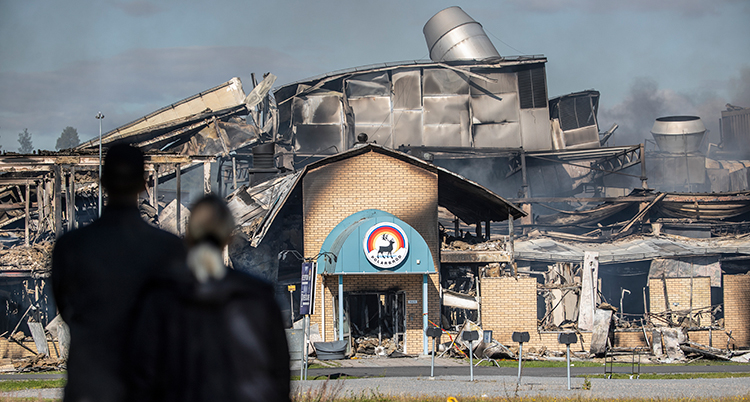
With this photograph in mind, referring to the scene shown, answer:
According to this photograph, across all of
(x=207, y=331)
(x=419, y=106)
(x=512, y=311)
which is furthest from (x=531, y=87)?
(x=207, y=331)

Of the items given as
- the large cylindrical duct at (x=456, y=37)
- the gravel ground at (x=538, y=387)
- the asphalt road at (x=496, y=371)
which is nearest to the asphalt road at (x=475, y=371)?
the asphalt road at (x=496, y=371)

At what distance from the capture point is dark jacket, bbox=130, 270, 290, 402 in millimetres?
3055

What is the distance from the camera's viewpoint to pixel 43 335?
2189cm

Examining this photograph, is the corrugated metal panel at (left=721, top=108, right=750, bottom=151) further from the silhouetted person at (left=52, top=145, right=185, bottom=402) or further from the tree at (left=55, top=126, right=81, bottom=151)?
the tree at (left=55, top=126, right=81, bottom=151)

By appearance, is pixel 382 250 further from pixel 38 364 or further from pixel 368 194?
pixel 38 364

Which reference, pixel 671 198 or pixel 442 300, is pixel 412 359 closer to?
pixel 442 300

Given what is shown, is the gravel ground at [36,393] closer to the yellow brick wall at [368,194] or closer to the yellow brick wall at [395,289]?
the yellow brick wall at [395,289]

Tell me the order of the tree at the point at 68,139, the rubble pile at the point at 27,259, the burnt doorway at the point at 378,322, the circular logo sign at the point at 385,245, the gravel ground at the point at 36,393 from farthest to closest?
the tree at the point at 68,139, the rubble pile at the point at 27,259, the burnt doorway at the point at 378,322, the circular logo sign at the point at 385,245, the gravel ground at the point at 36,393

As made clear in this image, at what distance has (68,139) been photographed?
16138 cm

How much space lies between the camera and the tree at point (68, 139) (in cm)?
15950

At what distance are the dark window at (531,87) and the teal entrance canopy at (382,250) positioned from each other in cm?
3032

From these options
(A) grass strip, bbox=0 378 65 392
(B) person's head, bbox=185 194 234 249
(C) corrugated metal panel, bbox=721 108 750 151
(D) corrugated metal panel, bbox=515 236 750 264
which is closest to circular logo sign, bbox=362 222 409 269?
(A) grass strip, bbox=0 378 65 392

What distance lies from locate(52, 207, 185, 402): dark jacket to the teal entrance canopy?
18.9 m

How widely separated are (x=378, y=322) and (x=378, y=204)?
4252mm
